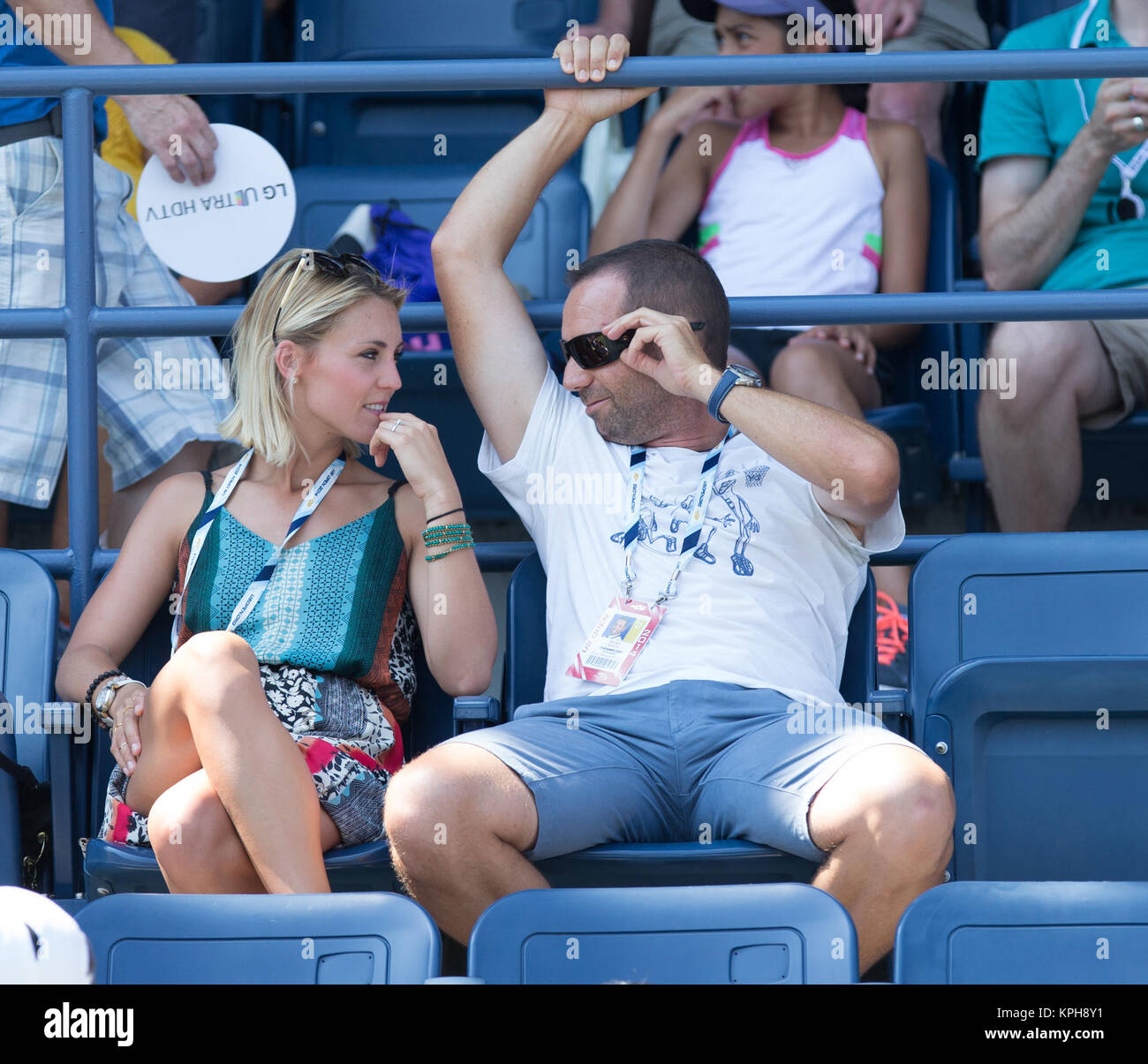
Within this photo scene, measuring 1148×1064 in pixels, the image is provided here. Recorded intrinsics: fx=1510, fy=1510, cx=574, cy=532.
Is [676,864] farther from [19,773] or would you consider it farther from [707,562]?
[19,773]

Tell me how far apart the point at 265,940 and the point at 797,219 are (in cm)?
205

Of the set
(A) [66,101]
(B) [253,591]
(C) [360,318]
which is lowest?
(B) [253,591]

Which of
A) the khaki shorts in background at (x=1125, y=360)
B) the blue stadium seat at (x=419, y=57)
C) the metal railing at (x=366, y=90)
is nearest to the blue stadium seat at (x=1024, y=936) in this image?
the metal railing at (x=366, y=90)

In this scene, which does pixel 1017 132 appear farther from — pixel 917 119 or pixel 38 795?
pixel 38 795

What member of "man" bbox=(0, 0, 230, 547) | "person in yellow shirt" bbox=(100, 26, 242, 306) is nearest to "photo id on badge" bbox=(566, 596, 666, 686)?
"man" bbox=(0, 0, 230, 547)

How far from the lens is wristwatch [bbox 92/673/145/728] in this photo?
6.33 ft

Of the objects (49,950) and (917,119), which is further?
(917,119)

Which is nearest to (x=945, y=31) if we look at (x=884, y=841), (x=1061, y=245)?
(x=1061, y=245)

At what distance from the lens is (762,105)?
3.18 meters

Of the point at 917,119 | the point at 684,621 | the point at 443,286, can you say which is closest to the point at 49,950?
the point at 684,621

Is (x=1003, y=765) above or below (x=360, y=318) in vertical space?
below

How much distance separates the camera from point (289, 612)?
208cm

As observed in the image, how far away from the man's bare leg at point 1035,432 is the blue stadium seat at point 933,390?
26cm

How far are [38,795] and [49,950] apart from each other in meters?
0.87
